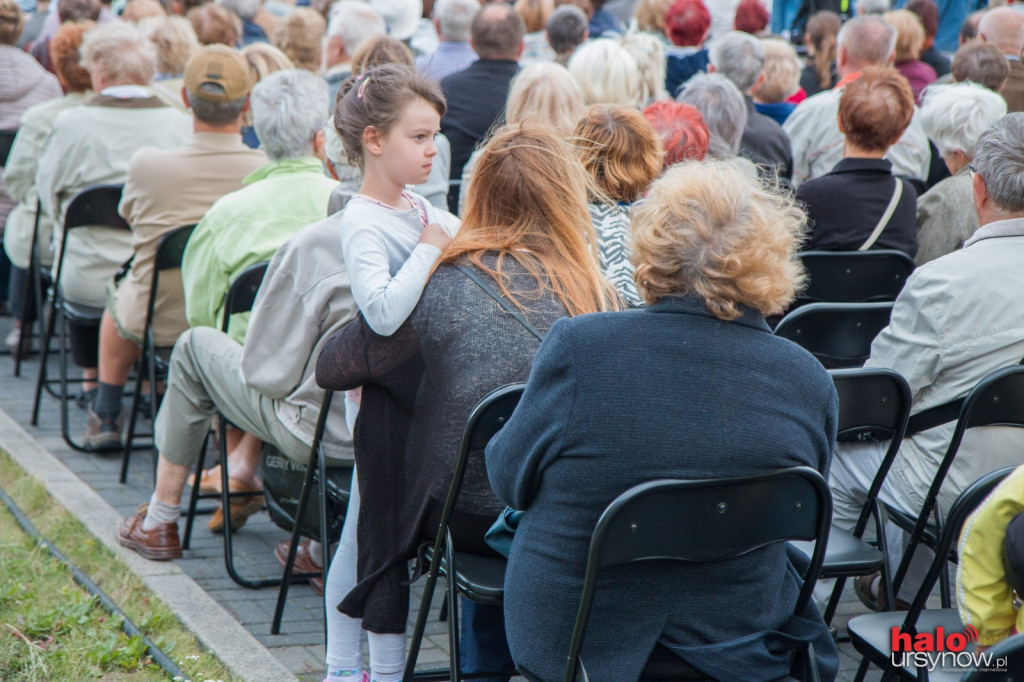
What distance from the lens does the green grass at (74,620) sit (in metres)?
3.26

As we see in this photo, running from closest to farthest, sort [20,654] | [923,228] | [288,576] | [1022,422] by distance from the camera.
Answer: [1022,422]
[20,654]
[288,576]
[923,228]

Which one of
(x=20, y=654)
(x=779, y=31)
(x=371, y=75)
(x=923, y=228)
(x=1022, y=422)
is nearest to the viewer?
(x=1022, y=422)

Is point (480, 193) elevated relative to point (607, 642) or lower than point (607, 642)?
elevated

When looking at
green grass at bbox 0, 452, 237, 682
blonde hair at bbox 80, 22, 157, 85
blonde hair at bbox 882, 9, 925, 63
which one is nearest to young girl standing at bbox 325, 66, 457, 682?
green grass at bbox 0, 452, 237, 682

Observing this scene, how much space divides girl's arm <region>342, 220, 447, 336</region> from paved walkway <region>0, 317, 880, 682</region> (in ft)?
3.92

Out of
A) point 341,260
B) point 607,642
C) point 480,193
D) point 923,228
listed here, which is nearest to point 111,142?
point 341,260

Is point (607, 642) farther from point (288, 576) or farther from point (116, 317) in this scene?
point (116, 317)

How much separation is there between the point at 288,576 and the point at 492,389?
1329mm

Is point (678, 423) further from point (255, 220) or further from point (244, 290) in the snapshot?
point (255, 220)

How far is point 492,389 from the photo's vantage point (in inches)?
104

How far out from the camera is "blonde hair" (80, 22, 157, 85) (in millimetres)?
5406

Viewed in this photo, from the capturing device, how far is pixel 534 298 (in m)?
2.64

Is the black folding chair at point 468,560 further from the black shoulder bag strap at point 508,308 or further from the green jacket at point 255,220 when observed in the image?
the green jacket at point 255,220

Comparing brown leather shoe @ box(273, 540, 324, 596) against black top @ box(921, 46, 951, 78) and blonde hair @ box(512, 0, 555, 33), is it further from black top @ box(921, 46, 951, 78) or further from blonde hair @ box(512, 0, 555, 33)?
black top @ box(921, 46, 951, 78)
